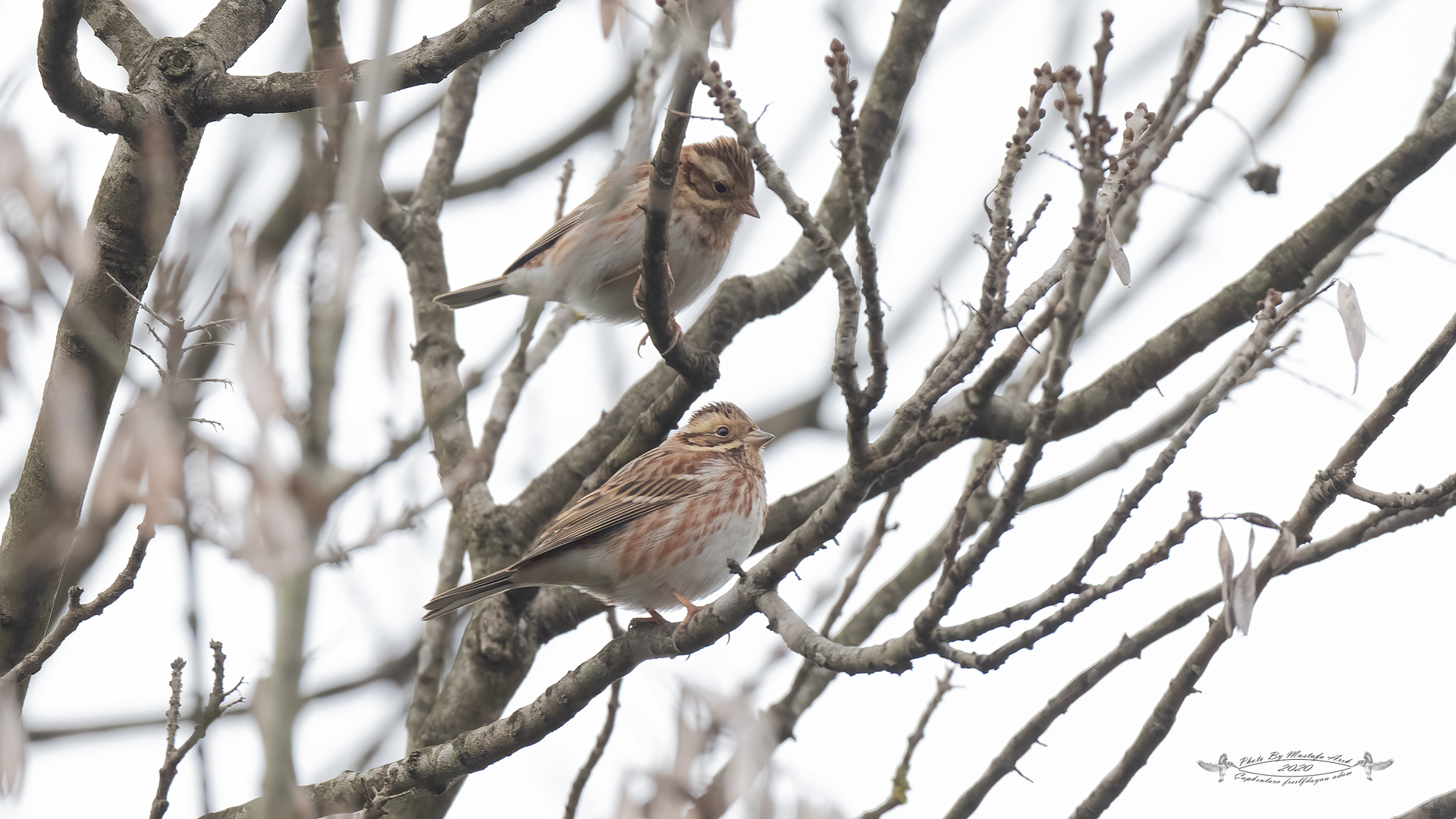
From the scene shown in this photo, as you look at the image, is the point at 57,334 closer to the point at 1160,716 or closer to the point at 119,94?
the point at 119,94

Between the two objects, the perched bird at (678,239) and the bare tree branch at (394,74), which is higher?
the perched bird at (678,239)

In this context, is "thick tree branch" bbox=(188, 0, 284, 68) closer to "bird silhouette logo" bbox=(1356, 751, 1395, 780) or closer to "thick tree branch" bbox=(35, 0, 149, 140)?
"thick tree branch" bbox=(35, 0, 149, 140)

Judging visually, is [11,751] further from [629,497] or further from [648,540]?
[629,497]

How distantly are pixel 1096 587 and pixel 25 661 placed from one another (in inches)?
114

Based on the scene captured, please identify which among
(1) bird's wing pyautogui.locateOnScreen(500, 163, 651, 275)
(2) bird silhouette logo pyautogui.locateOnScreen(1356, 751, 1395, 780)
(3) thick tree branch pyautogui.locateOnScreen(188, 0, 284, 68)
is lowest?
(2) bird silhouette logo pyautogui.locateOnScreen(1356, 751, 1395, 780)

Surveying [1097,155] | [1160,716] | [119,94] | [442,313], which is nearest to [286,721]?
[1097,155]

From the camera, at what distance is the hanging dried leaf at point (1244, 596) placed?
2.73 metres

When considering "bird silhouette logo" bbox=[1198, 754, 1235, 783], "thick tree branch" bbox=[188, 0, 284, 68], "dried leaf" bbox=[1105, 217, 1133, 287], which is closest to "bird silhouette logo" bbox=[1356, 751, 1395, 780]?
"bird silhouette logo" bbox=[1198, 754, 1235, 783]

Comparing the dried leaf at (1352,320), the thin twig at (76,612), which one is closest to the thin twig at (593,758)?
the thin twig at (76,612)

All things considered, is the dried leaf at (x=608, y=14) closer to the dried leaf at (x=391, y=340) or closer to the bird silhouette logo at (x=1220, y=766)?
the dried leaf at (x=391, y=340)

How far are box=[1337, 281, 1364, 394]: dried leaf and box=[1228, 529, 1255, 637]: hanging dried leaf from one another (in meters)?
0.49

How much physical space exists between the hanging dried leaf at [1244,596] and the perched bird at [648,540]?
280 cm

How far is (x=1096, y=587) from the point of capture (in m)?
2.88

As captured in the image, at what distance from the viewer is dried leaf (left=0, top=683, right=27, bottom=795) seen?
2885 millimetres
